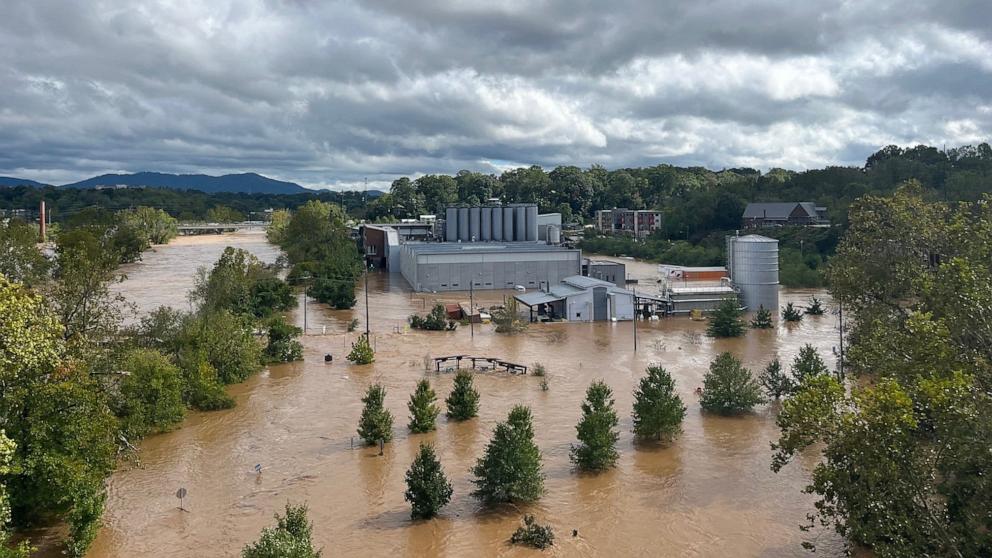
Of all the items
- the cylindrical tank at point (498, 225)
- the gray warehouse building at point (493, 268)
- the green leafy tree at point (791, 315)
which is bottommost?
the green leafy tree at point (791, 315)

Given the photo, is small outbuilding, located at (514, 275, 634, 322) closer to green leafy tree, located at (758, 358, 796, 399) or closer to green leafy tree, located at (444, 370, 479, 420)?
green leafy tree, located at (758, 358, 796, 399)

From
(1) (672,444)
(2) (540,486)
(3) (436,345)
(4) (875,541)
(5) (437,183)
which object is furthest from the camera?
(5) (437,183)

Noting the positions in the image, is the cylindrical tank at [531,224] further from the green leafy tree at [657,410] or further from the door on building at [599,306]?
the green leafy tree at [657,410]

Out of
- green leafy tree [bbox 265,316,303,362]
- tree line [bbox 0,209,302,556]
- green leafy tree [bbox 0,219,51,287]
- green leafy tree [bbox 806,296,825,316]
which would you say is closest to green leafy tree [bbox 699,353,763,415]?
tree line [bbox 0,209,302,556]

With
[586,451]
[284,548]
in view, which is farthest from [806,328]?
[284,548]

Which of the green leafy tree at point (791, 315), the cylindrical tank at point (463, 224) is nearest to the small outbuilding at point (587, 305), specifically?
the green leafy tree at point (791, 315)

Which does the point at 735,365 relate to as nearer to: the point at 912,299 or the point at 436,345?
the point at 912,299
